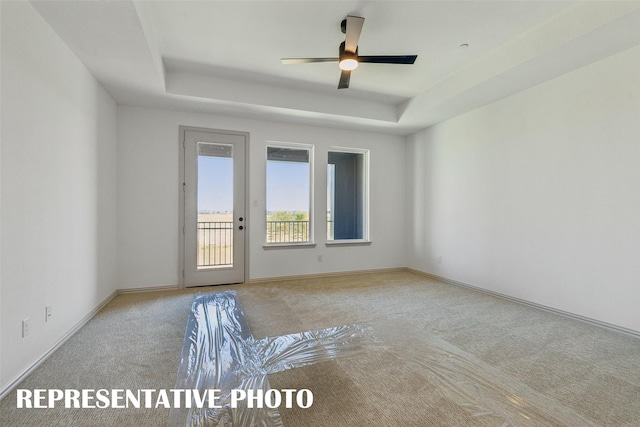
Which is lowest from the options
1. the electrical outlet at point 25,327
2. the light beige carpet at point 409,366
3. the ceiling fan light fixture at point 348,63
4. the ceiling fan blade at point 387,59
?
the light beige carpet at point 409,366

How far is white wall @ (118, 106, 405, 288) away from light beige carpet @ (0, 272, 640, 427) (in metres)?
0.81

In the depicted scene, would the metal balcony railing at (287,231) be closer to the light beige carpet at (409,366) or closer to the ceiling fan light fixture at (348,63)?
the light beige carpet at (409,366)

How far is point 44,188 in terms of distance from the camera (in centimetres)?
231

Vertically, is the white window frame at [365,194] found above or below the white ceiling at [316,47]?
below

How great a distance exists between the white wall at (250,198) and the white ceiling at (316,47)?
1.30ft

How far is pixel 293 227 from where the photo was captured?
16.7 ft

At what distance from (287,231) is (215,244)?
1212 millimetres

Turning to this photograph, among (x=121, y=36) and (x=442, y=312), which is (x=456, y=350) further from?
(x=121, y=36)

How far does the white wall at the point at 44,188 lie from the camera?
6.30 feet

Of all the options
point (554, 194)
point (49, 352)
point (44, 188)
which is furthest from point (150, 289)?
point (554, 194)

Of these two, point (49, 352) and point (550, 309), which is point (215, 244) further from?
point (550, 309)

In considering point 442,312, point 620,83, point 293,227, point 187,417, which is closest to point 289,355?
point 187,417

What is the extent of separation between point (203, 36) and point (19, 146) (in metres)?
1.89

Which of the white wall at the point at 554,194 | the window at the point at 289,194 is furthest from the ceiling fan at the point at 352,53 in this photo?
the window at the point at 289,194
